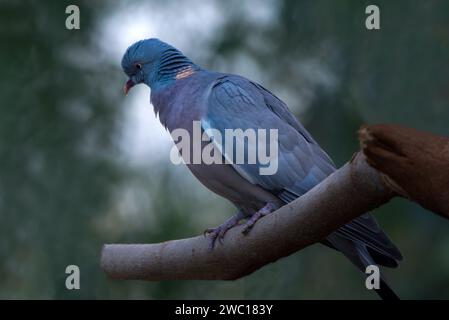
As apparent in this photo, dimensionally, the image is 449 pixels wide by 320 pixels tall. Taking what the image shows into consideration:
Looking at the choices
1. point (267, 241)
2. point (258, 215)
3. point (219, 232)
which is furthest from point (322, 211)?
point (219, 232)

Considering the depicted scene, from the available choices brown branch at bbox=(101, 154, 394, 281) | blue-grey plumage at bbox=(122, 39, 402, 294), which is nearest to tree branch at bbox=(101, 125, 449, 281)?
brown branch at bbox=(101, 154, 394, 281)

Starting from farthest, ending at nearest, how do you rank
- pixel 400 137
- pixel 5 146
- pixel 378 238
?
1. pixel 5 146
2. pixel 378 238
3. pixel 400 137

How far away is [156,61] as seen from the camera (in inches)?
144

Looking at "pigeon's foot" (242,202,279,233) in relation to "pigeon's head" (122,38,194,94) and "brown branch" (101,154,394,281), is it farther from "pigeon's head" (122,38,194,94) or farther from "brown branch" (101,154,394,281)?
"pigeon's head" (122,38,194,94)

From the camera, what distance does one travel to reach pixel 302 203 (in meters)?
2.42

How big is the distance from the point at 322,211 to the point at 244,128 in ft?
3.37

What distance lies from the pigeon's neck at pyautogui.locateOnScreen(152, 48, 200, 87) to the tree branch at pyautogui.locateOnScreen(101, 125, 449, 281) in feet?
2.72

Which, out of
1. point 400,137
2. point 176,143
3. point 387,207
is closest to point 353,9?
point 387,207

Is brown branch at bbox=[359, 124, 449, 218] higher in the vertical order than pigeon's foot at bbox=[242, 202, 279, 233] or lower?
higher

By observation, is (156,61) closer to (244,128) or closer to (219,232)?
(244,128)

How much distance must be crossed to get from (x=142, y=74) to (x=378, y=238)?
137cm

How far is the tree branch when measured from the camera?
6.77 ft

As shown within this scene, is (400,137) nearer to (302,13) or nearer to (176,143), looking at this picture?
(176,143)
